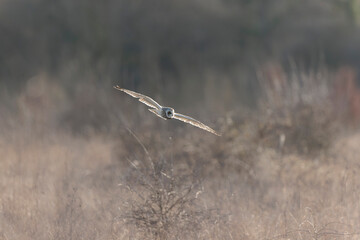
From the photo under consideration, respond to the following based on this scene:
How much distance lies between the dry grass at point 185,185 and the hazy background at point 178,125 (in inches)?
0.8

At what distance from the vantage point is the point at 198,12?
64.2ft

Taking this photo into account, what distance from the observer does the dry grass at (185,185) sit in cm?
472

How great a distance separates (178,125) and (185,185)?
6235 millimetres

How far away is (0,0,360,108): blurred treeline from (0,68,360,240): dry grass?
7256 mm

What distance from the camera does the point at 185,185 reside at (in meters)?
4.96

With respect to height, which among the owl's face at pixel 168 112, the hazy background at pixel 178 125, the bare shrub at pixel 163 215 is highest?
the hazy background at pixel 178 125

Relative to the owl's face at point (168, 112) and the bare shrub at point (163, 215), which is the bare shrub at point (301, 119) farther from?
the owl's face at point (168, 112)

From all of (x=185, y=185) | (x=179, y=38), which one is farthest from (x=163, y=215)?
(x=179, y=38)

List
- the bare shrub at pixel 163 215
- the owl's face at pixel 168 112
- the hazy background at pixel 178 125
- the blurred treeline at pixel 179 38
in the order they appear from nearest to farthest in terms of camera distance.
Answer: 1. the owl's face at pixel 168 112
2. the bare shrub at pixel 163 215
3. the hazy background at pixel 178 125
4. the blurred treeline at pixel 179 38

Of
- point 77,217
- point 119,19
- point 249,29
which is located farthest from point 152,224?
point 249,29

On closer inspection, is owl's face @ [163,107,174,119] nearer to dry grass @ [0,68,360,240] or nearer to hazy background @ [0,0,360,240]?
dry grass @ [0,68,360,240]

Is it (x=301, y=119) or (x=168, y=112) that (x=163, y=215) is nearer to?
(x=168, y=112)

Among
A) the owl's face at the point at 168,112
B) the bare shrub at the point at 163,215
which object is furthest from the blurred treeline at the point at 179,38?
the owl's face at the point at 168,112

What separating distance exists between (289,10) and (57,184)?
1461cm
